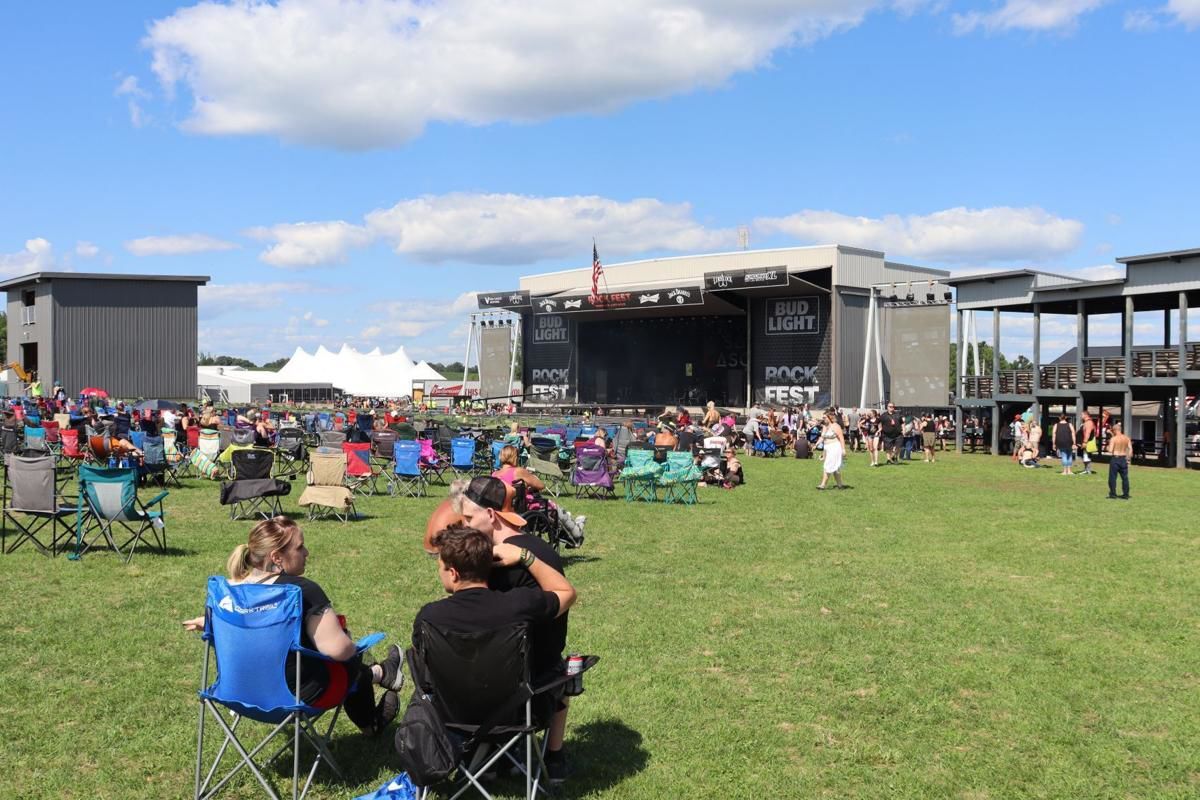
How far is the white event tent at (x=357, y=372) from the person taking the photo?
61.4 metres

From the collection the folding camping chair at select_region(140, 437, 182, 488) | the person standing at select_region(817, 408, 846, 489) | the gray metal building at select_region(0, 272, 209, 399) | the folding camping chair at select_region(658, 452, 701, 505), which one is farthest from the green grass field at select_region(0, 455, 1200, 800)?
the gray metal building at select_region(0, 272, 209, 399)

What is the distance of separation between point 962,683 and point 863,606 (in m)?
1.88

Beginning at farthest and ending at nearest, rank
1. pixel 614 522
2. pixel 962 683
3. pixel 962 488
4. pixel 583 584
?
1. pixel 962 488
2. pixel 614 522
3. pixel 583 584
4. pixel 962 683

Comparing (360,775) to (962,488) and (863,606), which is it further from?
(962,488)

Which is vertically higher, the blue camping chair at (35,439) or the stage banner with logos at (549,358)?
the stage banner with logos at (549,358)

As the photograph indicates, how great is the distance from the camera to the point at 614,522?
12.1 metres

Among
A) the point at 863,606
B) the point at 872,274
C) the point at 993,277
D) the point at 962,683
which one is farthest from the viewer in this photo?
the point at 872,274

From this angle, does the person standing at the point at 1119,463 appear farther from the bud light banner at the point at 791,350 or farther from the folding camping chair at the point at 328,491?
the bud light banner at the point at 791,350

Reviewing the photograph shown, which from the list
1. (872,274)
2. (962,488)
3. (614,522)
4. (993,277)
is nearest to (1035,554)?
(614,522)

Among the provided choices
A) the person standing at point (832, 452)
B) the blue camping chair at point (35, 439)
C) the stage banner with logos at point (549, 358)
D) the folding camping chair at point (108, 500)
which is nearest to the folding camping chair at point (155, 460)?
the blue camping chair at point (35, 439)

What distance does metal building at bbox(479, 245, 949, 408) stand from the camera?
4209cm

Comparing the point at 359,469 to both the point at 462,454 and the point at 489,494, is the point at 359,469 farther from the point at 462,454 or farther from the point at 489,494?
the point at 489,494

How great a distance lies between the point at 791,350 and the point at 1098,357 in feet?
57.1

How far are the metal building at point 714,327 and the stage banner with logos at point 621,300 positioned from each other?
53mm
